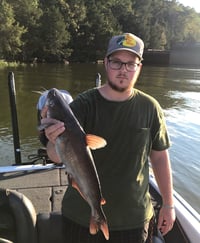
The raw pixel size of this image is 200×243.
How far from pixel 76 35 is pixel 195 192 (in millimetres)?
56255

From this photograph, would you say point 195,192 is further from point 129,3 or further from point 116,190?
point 129,3

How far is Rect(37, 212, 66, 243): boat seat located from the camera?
3.05 metres

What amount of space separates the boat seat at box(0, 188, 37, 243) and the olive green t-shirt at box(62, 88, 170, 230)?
588mm

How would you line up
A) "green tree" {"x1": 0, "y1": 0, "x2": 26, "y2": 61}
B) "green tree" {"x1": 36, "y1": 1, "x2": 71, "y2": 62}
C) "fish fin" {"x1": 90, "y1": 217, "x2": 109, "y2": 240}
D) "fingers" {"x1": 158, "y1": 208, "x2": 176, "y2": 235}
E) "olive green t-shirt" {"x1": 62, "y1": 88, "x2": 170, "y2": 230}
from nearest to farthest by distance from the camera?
"fish fin" {"x1": 90, "y1": 217, "x2": 109, "y2": 240}, "olive green t-shirt" {"x1": 62, "y1": 88, "x2": 170, "y2": 230}, "fingers" {"x1": 158, "y1": 208, "x2": 176, "y2": 235}, "green tree" {"x1": 0, "y1": 0, "x2": 26, "y2": 61}, "green tree" {"x1": 36, "y1": 1, "x2": 71, "y2": 62}

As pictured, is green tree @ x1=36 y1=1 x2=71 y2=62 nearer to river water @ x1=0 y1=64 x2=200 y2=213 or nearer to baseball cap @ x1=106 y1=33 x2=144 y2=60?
river water @ x1=0 y1=64 x2=200 y2=213

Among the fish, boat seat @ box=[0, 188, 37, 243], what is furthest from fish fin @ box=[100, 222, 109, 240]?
boat seat @ box=[0, 188, 37, 243]

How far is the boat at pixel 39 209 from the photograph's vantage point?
288cm

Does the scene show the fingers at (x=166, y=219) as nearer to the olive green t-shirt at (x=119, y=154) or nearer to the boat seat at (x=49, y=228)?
the olive green t-shirt at (x=119, y=154)

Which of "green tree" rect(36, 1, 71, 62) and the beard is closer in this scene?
the beard

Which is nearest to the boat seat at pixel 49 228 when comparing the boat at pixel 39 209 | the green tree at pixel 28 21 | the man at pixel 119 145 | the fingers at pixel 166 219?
the boat at pixel 39 209

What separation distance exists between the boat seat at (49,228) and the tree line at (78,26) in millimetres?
42240

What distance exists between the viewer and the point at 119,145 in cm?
232

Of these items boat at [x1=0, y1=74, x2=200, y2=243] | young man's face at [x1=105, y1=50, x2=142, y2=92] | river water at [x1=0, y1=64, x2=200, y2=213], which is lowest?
river water at [x1=0, y1=64, x2=200, y2=213]

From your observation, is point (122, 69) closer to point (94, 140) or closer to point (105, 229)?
point (94, 140)
